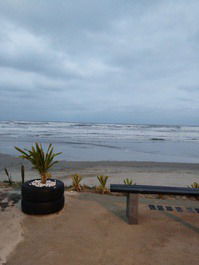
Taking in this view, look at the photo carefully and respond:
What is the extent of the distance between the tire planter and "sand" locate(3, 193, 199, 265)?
13 centimetres

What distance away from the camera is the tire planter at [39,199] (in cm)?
302

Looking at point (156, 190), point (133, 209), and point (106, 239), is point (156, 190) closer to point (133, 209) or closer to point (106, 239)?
point (133, 209)

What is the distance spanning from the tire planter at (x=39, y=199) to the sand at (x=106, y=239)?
128mm

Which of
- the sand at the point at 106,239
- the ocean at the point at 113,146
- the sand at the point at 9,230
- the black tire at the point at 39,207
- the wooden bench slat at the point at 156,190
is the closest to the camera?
the sand at the point at 106,239

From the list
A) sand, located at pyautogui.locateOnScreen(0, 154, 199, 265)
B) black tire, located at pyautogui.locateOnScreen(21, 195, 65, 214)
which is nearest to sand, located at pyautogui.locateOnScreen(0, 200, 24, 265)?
sand, located at pyautogui.locateOnScreen(0, 154, 199, 265)

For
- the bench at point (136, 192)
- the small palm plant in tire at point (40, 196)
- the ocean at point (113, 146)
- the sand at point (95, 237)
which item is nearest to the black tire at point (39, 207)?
the small palm plant in tire at point (40, 196)

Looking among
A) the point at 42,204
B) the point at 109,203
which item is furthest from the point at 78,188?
the point at 42,204

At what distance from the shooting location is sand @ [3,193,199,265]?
2174 mm

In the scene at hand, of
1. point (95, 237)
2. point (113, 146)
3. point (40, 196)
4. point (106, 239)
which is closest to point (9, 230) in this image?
point (40, 196)

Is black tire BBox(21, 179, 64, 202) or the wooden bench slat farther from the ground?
the wooden bench slat

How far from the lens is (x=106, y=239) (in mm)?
2549

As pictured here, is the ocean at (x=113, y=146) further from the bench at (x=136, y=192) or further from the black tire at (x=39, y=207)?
the bench at (x=136, y=192)

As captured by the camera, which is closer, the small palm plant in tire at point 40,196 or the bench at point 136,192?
the bench at point 136,192

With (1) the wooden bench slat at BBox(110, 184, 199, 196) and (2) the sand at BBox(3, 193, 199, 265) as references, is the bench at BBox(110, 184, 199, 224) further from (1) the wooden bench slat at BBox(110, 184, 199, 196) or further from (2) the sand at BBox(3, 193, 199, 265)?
(2) the sand at BBox(3, 193, 199, 265)
